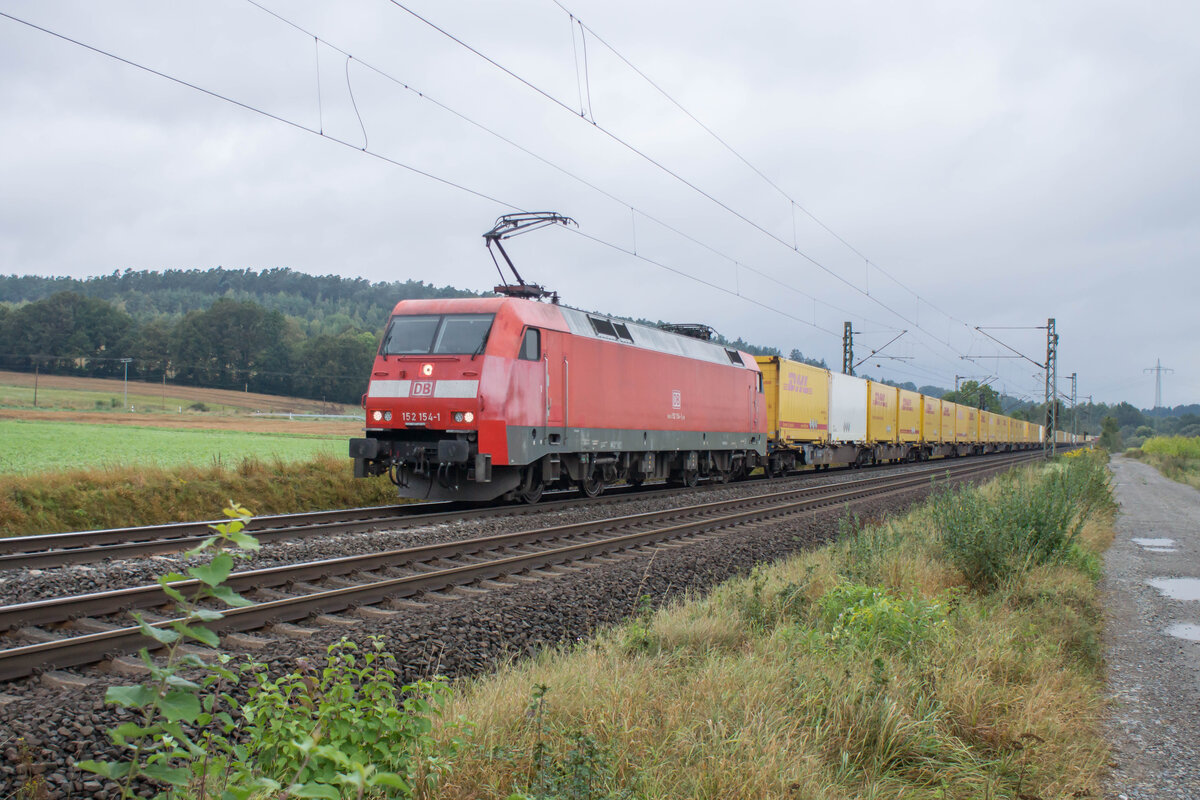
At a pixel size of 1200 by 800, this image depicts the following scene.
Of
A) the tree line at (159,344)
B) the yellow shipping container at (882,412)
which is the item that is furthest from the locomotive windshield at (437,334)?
the tree line at (159,344)

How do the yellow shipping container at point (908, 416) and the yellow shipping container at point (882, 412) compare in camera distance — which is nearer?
the yellow shipping container at point (882, 412)

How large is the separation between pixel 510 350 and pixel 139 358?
6514 centimetres

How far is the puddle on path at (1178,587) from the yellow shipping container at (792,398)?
48.5 ft

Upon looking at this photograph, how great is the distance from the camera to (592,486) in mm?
16859

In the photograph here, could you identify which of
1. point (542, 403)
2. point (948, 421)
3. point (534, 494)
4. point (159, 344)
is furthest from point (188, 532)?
point (159, 344)

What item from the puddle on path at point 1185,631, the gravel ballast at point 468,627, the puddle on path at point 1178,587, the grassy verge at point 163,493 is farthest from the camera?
the grassy verge at point 163,493

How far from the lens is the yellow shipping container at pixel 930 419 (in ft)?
141

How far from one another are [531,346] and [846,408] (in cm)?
2135

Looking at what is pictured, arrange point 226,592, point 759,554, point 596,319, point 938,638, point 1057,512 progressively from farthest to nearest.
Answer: point 596,319 → point 759,554 → point 1057,512 → point 938,638 → point 226,592

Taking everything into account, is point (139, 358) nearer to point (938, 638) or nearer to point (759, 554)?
point (759, 554)

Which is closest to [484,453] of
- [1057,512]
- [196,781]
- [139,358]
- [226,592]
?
[1057,512]

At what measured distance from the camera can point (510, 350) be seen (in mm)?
13406

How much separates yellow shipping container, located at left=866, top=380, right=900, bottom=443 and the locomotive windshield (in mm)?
24679

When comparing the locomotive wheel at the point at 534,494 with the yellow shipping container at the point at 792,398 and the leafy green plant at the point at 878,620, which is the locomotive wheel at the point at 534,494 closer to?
the leafy green plant at the point at 878,620
